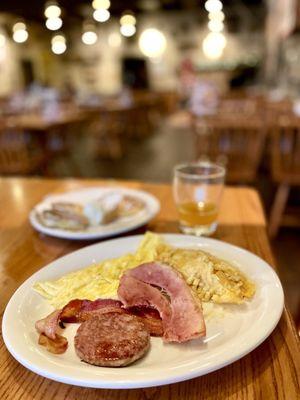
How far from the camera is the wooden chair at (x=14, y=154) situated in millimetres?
3068

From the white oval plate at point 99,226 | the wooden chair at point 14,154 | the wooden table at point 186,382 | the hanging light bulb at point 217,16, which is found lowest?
the wooden chair at point 14,154

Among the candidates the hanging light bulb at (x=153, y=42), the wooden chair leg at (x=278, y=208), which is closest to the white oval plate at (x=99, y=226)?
the wooden chair leg at (x=278, y=208)

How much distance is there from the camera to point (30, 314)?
1.91ft

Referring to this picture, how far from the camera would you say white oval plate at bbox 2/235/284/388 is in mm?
438

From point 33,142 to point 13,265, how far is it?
295 centimetres

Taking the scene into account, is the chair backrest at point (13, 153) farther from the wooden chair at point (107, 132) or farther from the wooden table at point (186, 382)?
the wooden chair at point (107, 132)

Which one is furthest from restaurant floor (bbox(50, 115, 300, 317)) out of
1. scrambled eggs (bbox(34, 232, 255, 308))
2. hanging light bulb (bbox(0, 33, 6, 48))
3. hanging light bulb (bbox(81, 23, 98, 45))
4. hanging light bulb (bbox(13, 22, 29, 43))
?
hanging light bulb (bbox(0, 33, 6, 48))

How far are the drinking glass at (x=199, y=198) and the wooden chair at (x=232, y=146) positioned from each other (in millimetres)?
1488

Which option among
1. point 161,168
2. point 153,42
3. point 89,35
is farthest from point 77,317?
point 153,42

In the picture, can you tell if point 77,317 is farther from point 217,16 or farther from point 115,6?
point 217,16

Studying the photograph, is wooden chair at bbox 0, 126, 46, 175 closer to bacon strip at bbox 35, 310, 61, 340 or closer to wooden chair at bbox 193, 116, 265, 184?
wooden chair at bbox 193, 116, 265, 184

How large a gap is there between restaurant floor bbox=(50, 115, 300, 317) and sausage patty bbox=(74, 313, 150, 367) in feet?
4.29

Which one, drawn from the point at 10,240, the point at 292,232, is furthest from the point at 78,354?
the point at 292,232

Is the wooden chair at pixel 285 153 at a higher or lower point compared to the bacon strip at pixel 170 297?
lower
